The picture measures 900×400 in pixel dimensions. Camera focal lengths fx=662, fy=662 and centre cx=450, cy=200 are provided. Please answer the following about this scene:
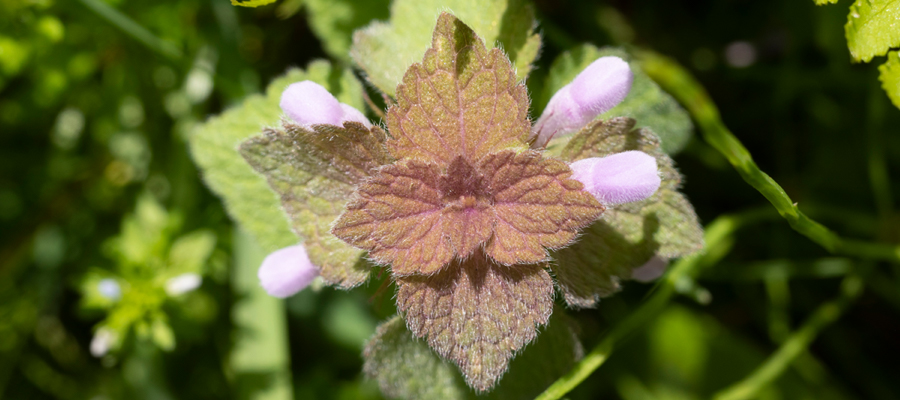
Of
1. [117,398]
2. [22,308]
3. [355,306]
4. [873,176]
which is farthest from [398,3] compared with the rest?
[22,308]

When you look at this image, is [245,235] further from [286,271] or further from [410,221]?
[410,221]

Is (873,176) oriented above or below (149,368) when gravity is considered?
above

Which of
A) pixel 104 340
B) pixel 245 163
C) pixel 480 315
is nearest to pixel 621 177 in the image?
pixel 480 315

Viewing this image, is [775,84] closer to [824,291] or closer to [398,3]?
[824,291]

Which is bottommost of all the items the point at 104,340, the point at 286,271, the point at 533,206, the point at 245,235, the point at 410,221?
the point at 104,340

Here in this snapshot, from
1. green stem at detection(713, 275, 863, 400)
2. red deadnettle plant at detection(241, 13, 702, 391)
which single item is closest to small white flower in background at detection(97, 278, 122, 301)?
red deadnettle plant at detection(241, 13, 702, 391)

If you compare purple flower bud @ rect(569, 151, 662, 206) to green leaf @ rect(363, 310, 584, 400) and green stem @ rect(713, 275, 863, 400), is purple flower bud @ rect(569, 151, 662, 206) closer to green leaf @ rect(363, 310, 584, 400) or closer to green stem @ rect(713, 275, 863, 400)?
green leaf @ rect(363, 310, 584, 400)
